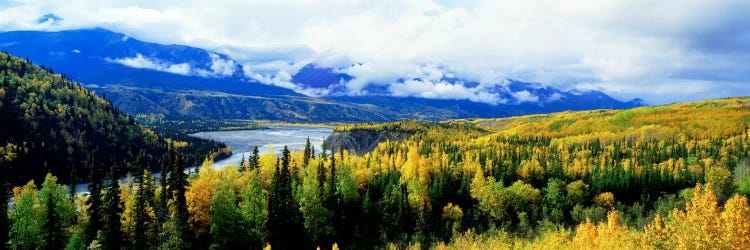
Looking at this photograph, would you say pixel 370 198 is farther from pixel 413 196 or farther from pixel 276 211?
pixel 276 211

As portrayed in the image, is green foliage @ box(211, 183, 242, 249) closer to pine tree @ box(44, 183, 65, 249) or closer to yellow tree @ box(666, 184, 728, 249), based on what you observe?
pine tree @ box(44, 183, 65, 249)

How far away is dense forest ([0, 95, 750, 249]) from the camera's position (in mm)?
95125

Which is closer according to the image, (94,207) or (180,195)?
(94,207)

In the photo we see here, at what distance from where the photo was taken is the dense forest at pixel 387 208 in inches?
3745

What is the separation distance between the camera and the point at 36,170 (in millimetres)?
190250

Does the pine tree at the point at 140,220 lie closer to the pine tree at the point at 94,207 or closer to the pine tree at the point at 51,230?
the pine tree at the point at 94,207

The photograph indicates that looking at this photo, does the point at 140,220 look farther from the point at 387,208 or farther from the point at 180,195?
the point at 387,208

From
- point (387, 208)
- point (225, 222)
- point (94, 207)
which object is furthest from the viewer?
point (387, 208)

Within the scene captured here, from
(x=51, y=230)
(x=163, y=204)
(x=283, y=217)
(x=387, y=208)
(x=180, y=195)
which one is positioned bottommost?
(x=387, y=208)

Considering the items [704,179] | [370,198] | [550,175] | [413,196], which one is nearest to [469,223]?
[413,196]

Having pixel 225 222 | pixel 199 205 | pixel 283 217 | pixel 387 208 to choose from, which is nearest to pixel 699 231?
pixel 283 217

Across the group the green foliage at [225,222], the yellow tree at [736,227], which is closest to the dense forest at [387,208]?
the yellow tree at [736,227]

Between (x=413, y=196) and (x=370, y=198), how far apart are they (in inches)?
515

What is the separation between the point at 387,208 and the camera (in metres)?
148
